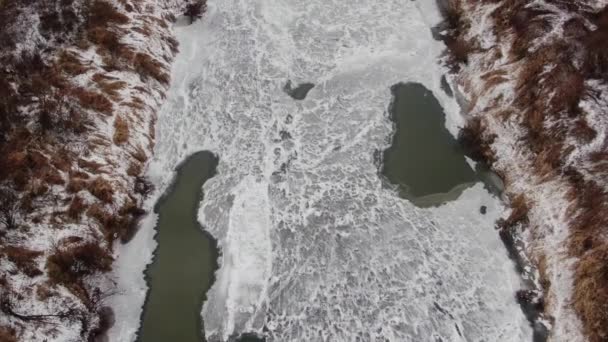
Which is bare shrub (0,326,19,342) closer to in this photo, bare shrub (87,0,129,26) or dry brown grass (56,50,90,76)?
dry brown grass (56,50,90,76)

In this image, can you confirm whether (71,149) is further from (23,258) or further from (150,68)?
(150,68)

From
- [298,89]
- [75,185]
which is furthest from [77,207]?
[298,89]

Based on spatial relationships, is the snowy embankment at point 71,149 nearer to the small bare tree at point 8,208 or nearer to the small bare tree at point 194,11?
the small bare tree at point 8,208

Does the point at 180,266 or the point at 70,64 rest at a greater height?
the point at 70,64

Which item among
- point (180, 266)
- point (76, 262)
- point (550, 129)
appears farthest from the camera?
point (550, 129)

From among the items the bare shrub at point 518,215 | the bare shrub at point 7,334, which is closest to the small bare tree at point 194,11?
the bare shrub at point 7,334

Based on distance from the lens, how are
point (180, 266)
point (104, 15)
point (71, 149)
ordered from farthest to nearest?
point (104, 15) → point (71, 149) → point (180, 266)
